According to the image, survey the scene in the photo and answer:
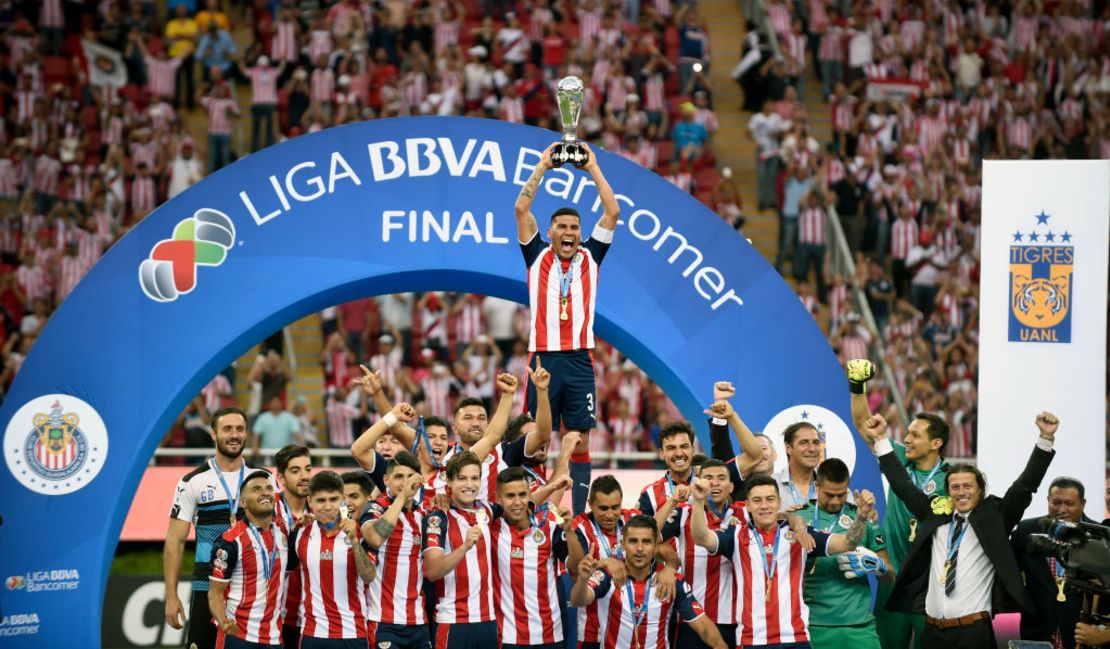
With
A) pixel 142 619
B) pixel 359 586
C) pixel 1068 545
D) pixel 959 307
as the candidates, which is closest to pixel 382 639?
pixel 359 586

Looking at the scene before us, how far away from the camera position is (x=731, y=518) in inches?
386

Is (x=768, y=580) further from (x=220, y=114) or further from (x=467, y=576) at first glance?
(x=220, y=114)

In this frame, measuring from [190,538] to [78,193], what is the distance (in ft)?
18.5

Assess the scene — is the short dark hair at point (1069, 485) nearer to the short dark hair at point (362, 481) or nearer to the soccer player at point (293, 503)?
the short dark hair at point (362, 481)

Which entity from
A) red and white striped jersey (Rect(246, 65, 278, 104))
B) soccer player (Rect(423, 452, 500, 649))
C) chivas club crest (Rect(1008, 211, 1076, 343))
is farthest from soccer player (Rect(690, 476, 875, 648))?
red and white striped jersey (Rect(246, 65, 278, 104))

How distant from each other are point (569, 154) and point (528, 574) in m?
2.49

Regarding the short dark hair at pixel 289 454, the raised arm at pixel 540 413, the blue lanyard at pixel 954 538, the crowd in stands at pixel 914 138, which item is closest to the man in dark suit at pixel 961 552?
the blue lanyard at pixel 954 538

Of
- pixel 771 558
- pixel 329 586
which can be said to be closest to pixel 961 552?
pixel 771 558

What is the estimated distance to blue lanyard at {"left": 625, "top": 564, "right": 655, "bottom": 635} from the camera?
9.73 meters

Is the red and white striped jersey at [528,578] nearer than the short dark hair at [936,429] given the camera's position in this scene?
Yes

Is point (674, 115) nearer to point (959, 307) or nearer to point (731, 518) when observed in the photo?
point (959, 307)

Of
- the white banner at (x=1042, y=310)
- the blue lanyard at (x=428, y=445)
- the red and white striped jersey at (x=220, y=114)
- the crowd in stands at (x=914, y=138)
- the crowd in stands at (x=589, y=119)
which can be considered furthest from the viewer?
the red and white striped jersey at (x=220, y=114)

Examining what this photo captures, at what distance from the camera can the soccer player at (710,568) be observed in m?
9.95

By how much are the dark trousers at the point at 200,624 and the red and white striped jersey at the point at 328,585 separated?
79 cm
